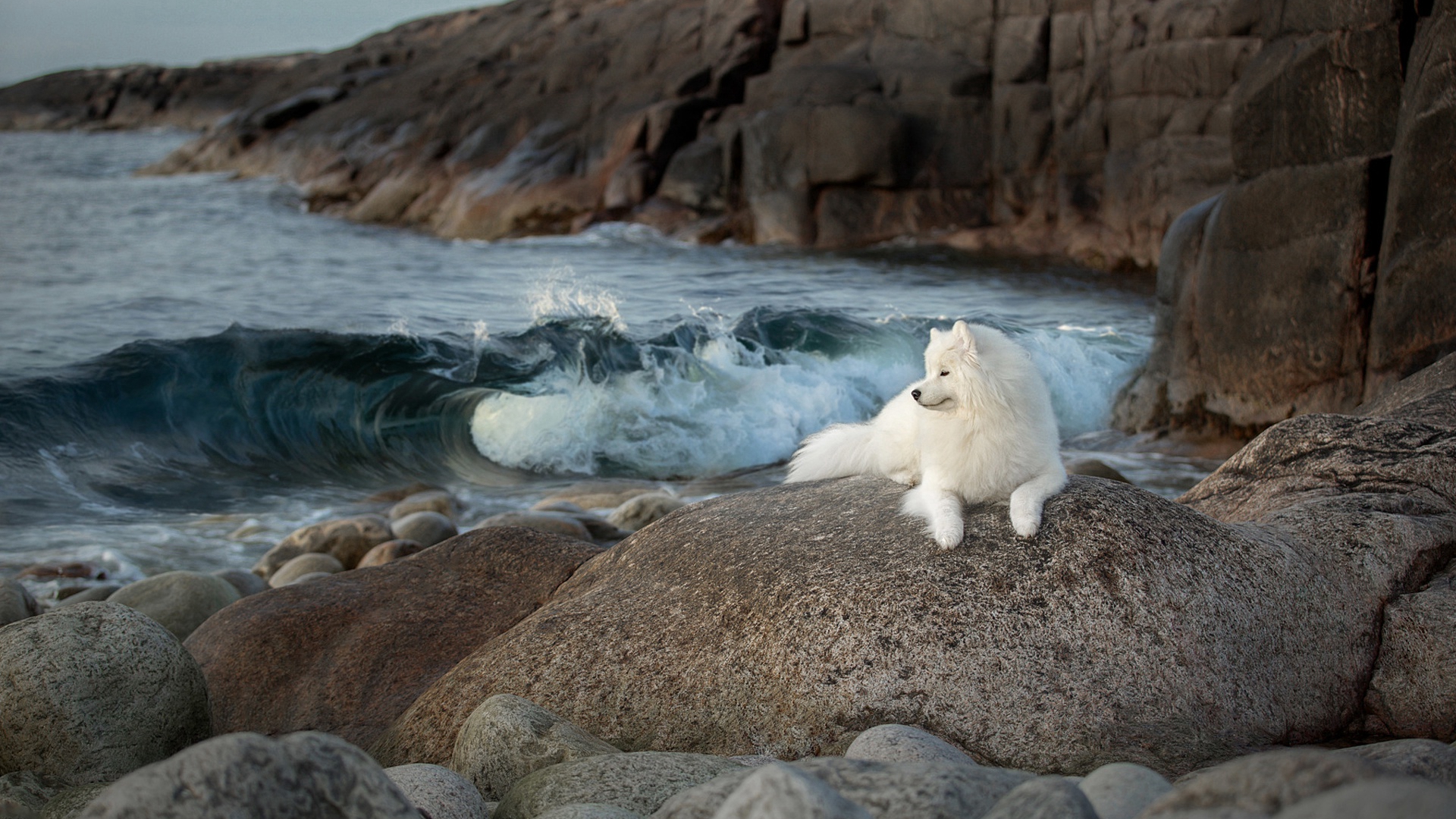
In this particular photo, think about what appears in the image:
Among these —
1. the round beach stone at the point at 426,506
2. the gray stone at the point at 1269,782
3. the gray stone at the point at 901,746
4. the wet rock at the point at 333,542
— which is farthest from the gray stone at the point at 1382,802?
the round beach stone at the point at 426,506

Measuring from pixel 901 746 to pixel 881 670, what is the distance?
430mm

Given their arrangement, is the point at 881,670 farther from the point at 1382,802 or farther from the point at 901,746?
the point at 1382,802

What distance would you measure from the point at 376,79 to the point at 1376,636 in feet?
145

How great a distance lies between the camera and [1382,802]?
177 centimetres

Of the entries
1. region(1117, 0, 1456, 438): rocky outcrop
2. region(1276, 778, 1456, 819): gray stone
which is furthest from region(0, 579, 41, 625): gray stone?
region(1117, 0, 1456, 438): rocky outcrop

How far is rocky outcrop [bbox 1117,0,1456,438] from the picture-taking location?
23.2 feet

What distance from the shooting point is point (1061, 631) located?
12.0ft

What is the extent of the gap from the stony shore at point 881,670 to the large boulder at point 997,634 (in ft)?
0.03

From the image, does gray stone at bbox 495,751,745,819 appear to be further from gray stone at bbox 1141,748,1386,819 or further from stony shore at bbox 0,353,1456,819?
gray stone at bbox 1141,748,1386,819

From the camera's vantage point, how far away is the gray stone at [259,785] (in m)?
2.24

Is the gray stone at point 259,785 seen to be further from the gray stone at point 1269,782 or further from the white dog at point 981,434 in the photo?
the white dog at point 981,434

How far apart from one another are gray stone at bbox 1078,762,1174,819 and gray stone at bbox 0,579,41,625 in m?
5.75

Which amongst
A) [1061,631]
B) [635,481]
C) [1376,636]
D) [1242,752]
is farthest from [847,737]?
[635,481]

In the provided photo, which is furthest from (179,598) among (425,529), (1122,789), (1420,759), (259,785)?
(1420,759)
